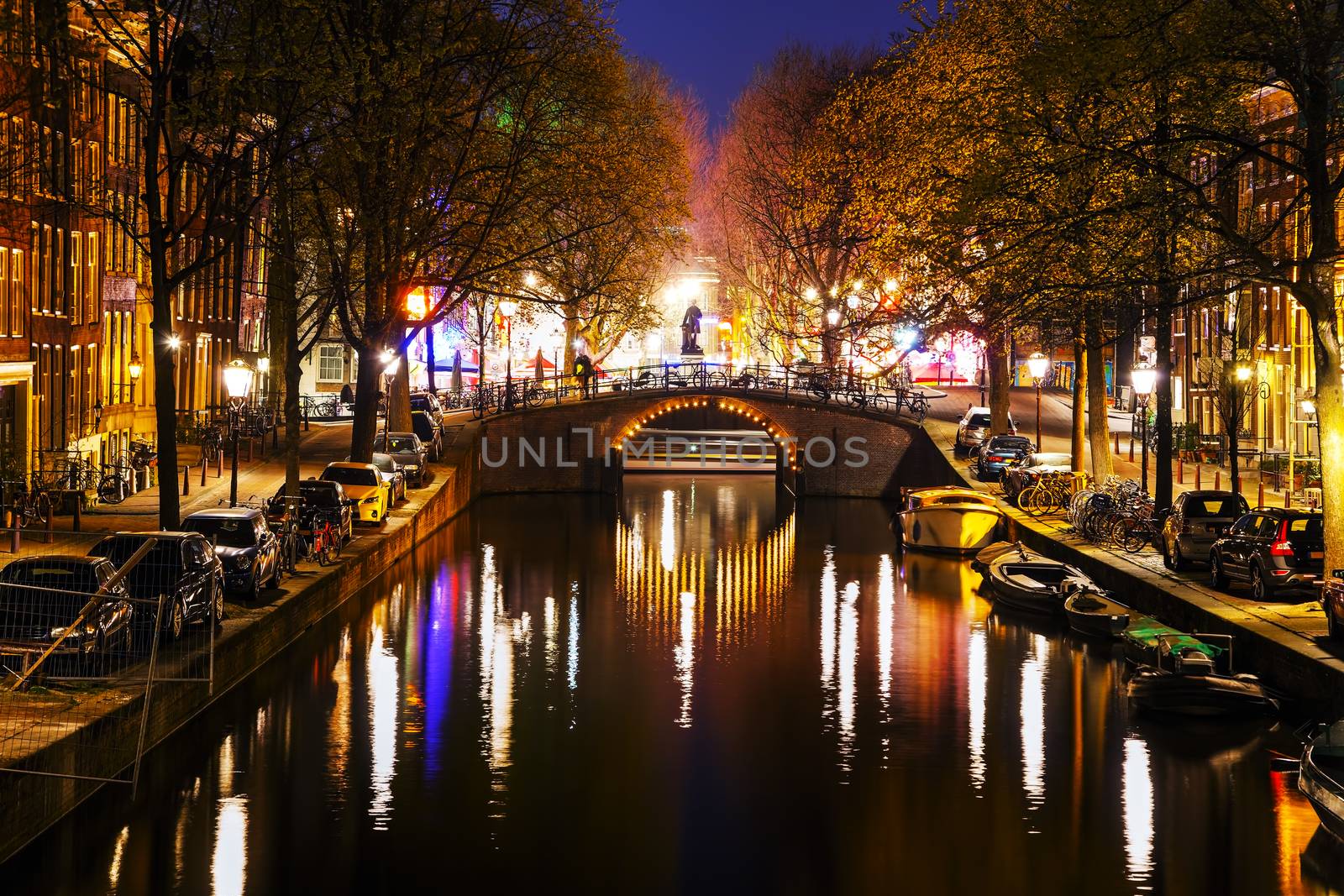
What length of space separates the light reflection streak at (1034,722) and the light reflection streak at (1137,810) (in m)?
1.05

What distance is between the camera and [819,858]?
19719mm

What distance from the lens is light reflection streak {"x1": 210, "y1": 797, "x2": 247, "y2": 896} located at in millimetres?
18031

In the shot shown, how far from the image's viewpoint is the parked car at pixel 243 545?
94.9ft

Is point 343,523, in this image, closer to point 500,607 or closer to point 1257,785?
point 500,607

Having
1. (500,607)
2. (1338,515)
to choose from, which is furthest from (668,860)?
(500,607)

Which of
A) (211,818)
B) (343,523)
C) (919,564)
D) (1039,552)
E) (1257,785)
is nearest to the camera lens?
(211,818)

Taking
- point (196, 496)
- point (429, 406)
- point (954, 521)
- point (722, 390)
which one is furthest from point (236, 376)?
point (722, 390)

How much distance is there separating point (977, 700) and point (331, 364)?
6541 cm

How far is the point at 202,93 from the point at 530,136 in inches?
703

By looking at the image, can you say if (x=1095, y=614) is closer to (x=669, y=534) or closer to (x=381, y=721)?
(x=381, y=721)

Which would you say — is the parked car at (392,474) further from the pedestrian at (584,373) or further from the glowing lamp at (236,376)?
the pedestrian at (584,373)

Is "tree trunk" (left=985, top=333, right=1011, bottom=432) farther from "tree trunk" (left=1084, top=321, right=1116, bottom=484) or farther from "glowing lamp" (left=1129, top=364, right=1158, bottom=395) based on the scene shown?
"glowing lamp" (left=1129, top=364, right=1158, bottom=395)

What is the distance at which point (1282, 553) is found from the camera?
30359 mm

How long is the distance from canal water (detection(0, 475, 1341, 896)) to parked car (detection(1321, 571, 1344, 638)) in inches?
74.7
